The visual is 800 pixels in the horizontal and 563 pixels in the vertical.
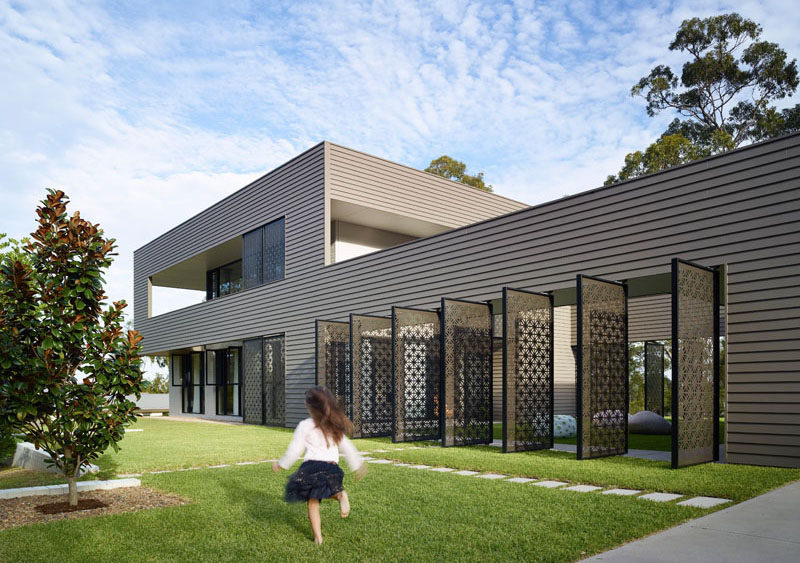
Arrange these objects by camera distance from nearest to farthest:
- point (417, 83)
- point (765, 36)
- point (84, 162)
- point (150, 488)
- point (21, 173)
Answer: point (150, 488) < point (417, 83) < point (84, 162) < point (21, 173) < point (765, 36)

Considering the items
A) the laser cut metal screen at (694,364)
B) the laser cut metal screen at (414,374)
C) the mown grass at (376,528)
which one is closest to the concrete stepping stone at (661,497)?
the mown grass at (376,528)

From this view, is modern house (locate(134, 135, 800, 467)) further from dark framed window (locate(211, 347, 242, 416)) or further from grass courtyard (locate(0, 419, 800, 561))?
grass courtyard (locate(0, 419, 800, 561))

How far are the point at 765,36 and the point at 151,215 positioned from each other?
28690 millimetres

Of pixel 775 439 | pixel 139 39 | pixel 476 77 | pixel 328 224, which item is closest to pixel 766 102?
pixel 476 77

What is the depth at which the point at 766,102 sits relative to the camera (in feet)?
89.5

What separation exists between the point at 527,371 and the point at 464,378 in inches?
55.2

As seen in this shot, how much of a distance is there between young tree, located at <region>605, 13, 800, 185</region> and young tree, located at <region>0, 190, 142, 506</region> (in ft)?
80.1

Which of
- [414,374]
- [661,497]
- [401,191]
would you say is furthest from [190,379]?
[661,497]

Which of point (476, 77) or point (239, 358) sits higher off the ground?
Result: point (476, 77)

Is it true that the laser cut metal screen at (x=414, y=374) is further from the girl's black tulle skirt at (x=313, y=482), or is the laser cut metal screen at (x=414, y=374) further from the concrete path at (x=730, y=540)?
the concrete path at (x=730, y=540)

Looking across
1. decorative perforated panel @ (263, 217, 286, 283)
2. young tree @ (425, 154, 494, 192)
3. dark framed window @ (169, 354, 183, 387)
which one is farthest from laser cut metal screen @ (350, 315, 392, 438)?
young tree @ (425, 154, 494, 192)

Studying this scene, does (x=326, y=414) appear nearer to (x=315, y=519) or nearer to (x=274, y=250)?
(x=315, y=519)

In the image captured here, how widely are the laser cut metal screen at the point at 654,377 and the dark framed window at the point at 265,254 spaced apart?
12409 millimetres

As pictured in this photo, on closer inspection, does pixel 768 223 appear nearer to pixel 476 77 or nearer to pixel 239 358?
pixel 476 77
